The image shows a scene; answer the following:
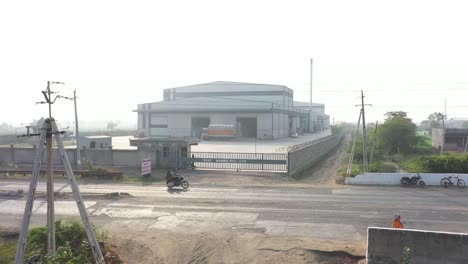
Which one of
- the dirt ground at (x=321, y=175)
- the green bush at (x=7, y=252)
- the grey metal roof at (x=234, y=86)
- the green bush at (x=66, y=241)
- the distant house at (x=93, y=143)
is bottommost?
the dirt ground at (x=321, y=175)

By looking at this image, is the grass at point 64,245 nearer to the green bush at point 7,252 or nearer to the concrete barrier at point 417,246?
the green bush at point 7,252

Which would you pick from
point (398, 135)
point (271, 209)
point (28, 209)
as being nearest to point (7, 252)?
point (28, 209)

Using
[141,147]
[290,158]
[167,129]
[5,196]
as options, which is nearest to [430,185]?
[290,158]

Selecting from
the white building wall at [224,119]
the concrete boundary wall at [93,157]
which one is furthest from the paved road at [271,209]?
the white building wall at [224,119]

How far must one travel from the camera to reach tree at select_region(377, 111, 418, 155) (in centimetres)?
5519

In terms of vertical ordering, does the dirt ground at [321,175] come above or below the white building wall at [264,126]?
below

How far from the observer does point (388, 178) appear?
1137 inches

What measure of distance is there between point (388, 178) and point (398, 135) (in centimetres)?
2967

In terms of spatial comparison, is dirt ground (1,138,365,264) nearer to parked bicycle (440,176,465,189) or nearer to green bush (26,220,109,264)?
green bush (26,220,109,264)

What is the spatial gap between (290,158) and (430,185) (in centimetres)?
1100

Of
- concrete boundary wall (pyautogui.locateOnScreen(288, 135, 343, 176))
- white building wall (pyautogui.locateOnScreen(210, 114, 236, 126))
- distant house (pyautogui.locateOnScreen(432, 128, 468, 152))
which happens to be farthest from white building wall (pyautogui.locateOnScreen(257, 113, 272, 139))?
distant house (pyautogui.locateOnScreen(432, 128, 468, 152))

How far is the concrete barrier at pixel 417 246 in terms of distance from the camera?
11.1 metres

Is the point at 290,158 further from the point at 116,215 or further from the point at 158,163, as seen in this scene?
the point at 116,215

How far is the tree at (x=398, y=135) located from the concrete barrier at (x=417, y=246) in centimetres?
4676
